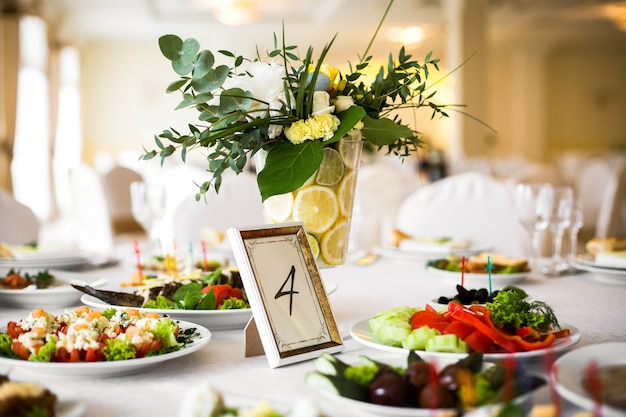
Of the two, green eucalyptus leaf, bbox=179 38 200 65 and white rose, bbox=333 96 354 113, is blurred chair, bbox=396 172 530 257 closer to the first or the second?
white rose, bbox=333 96 354 113

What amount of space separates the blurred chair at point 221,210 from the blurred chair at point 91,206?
116 centimetres

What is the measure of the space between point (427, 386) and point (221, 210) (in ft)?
7.43

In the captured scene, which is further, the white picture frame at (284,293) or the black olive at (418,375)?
the white picture frame at (284,293)

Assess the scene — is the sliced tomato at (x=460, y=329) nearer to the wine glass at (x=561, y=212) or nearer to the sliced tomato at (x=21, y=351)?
the sliced tomato at (x=21, y=351)

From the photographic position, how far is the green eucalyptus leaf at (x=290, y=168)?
1.14 metres

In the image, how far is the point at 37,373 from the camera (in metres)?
0.93

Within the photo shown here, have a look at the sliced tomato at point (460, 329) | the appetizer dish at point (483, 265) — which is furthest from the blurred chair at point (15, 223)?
the sliced tomato at point (460, 329)

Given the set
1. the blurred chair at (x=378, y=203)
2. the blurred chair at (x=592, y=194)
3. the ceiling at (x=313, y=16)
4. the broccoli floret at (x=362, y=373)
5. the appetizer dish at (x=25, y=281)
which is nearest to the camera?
the broccoli floret at (x=362, y=373)

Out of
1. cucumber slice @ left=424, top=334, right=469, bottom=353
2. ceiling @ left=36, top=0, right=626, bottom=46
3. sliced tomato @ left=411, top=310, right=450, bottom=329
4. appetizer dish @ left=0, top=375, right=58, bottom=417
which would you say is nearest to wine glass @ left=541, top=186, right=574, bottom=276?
sliced tomato @ left=411, top=310, right=450, bottom=329

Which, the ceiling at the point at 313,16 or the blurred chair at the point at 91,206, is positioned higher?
the ceiling at the point at 313,16

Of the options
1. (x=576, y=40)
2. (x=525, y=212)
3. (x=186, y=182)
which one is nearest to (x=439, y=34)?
(x=576, y=40)

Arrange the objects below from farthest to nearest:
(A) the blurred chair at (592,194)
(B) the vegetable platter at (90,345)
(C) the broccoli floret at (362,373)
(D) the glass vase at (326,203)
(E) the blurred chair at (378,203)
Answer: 1. (A) the blurred chair at (592,194)
2. (E) the blurred chair at (378,203)
3. (D) the glass vase at (326,203)
4. (B) the vegetable platter at (90,345)
5. (C) the broccoli floret at (362,373)

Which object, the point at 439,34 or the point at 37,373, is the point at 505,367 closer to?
the point at 37,373

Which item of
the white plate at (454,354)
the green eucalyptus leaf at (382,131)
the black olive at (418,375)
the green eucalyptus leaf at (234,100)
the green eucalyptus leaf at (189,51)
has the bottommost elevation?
the white plate at (454,354)
